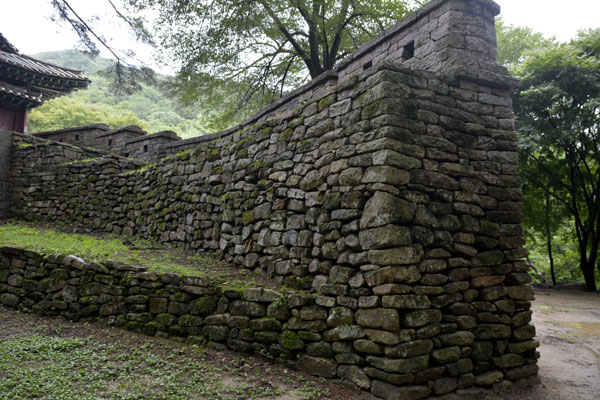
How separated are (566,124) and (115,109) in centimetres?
3182

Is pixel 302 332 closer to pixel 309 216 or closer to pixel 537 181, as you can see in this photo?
pixel 309 216

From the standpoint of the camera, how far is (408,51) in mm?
6008

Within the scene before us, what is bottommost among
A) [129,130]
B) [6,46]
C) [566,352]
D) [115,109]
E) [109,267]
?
[566,352]

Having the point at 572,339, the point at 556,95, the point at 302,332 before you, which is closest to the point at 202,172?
the point at 302,332

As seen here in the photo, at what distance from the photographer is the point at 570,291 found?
12469 mm

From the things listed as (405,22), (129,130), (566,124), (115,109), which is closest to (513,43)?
(566,124)

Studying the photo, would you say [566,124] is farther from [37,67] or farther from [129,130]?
[37,67]

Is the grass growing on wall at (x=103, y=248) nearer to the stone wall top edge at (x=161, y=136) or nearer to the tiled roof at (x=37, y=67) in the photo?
the stone wall top edge at (x=161, y=136)

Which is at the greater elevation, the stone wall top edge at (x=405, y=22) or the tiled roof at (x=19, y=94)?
the tiled roof at (x=19, y=94)

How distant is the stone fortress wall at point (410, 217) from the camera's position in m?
3.87

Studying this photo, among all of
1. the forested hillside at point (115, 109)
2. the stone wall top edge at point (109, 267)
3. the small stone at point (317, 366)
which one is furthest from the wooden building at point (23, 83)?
the small stone at point (317, 366)

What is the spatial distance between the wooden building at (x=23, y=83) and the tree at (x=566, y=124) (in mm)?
14670

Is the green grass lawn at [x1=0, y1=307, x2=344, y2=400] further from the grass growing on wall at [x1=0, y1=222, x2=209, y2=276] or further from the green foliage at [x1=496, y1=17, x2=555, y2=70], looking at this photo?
the green foliage at [x1=496, y1=17, x2=555, y2=70]

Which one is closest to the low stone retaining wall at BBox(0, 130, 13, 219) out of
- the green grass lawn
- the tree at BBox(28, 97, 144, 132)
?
the green grass lawn
